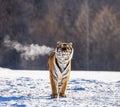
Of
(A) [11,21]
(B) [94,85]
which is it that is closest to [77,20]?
(A) [11,21]

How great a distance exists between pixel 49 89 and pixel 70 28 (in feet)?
3.55

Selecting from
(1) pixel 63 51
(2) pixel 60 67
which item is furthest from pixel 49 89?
(1) pixel 63 51

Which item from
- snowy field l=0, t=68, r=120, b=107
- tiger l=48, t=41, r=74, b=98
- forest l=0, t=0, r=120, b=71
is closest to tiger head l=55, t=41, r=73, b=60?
tiger l=48, t=41, r=74, b=98

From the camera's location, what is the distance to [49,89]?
249 centimetres

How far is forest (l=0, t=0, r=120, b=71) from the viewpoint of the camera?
3.42 metres

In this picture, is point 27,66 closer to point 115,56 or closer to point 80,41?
point 80,41

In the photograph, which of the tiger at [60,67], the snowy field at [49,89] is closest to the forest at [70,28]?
the snowy field at [49,89]

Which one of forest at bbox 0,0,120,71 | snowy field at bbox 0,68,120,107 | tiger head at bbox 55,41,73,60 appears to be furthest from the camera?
forest at bbox 0,0,120,71

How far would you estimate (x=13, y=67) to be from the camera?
138 inches

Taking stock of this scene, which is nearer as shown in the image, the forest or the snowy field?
the snowy field

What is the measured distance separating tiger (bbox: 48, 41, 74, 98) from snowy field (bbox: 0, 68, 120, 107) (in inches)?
2.6

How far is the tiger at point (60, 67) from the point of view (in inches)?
82.7

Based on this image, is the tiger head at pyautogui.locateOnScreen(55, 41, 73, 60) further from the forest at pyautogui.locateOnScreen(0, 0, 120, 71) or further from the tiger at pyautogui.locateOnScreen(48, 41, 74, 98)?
the forest at pyautogui.locateOnScreen(0, 0, 120, 71)

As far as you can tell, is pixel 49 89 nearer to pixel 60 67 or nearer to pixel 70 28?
pixel 60 67
